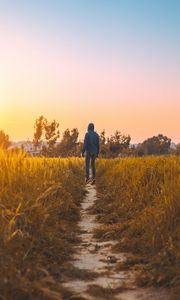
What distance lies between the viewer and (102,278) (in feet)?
18.1

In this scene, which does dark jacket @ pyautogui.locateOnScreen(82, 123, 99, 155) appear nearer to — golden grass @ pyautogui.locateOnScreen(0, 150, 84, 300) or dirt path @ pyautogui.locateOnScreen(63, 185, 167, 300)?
golden grass @ pyautogui.locateOnScreen(0, 150, 84, 300)

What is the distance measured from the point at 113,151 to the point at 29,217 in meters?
67.0

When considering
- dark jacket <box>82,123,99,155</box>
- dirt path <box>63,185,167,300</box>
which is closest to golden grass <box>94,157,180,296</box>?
dirt path <box>63,185,167,300</box>

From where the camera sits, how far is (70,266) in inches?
231

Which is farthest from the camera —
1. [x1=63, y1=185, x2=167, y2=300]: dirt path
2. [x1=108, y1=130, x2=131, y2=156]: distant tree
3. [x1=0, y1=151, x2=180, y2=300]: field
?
[x1=108, y1=130, x2=131, y2=156]: distant tree

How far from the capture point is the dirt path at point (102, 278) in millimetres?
4914

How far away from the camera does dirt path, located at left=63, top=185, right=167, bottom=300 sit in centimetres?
491

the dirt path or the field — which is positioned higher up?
the field

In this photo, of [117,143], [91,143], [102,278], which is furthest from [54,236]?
[117,143]

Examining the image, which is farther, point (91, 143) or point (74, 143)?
point (74, 143)

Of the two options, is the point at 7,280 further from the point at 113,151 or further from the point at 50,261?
the point at 113,151

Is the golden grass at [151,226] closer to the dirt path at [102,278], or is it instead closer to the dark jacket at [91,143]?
the dirt path at [102,278]

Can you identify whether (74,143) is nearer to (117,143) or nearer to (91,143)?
(117,143)

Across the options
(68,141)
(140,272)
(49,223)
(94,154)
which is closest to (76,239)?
(49,223)
